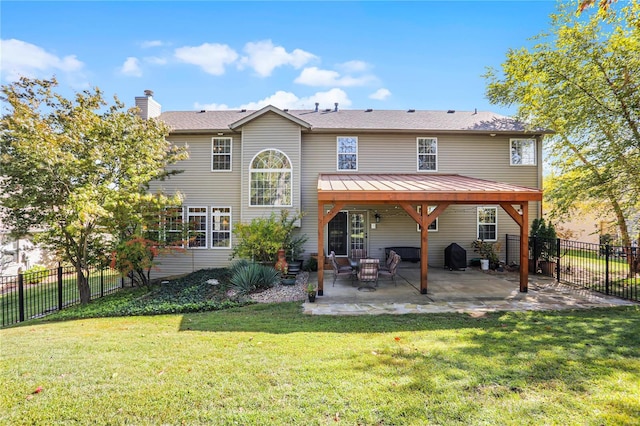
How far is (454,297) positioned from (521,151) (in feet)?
30.1

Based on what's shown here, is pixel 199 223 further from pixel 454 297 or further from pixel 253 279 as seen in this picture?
pixel 454 297

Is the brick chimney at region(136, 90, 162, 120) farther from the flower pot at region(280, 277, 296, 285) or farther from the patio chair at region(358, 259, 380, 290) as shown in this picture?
the patio chair at region(358, 259, 380, 290)

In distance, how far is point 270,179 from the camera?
12250mm

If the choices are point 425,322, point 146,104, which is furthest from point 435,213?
point 146,104

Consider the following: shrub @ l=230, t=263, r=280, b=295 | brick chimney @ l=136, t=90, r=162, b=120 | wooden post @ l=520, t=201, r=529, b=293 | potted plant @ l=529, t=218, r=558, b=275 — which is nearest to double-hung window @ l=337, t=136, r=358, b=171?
shrub @ l=230, t=263, r=280, b=295

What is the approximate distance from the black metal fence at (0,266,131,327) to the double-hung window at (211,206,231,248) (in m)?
3.95

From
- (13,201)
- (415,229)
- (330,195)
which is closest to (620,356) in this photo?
(330,195)

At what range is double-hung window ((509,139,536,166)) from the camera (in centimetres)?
1301

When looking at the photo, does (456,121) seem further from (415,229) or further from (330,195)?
(330,195)

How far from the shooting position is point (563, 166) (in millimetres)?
12547

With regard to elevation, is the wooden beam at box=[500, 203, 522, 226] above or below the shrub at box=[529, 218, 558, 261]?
above

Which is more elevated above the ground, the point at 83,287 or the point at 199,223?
the point at 199,223

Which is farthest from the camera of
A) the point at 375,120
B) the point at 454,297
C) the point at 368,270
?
the point at 375,120

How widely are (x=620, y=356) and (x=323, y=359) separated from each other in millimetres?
4300
